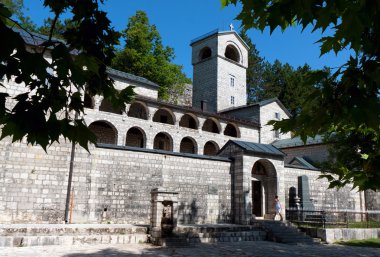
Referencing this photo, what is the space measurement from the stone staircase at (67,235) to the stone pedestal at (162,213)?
1.40 ft

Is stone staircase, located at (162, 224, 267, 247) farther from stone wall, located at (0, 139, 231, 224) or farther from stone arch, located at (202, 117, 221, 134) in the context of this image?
stone arch, located at (202, 117, 221, 134)

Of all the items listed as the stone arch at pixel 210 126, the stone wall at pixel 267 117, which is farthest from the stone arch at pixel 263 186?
the stone wall at pixel 267 117

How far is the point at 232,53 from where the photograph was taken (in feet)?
125

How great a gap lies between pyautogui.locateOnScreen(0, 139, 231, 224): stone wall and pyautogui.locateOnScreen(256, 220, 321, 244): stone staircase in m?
1.95

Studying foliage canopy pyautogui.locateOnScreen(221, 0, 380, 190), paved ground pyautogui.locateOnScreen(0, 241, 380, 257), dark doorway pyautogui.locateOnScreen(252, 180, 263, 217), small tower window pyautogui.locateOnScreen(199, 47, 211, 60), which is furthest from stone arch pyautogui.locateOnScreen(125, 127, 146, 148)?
foliage canopy pyautogui.locateOnScreen(221, 0, 380, 190)

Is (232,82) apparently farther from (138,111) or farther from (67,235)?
(67,235)

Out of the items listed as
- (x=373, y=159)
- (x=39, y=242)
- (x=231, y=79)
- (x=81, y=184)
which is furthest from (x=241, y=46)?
(x=373, y=159)

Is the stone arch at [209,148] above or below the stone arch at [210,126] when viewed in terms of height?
below

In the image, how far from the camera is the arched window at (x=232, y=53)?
37312 millimetres

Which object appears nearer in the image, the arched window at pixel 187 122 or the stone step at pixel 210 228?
the stone step at pixel 210 228

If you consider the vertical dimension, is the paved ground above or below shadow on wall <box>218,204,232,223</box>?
below

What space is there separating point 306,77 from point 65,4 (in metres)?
2.20

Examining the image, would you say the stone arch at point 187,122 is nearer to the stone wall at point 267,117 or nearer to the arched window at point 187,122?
the arched window at point 187,122

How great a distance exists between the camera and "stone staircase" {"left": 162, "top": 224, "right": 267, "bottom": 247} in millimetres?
10845
